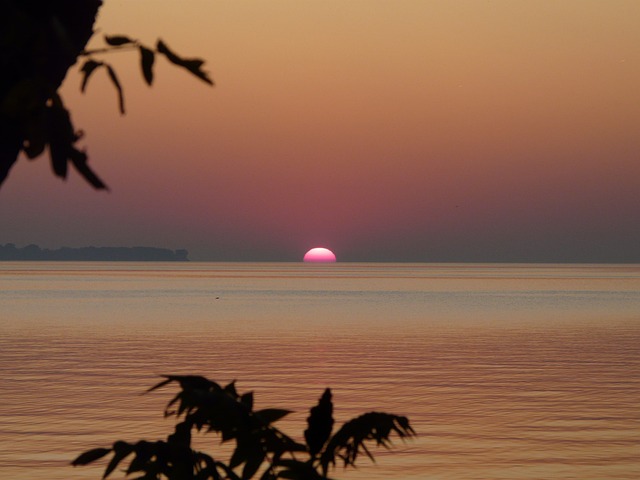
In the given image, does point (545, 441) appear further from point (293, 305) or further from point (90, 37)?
point (293, 305)

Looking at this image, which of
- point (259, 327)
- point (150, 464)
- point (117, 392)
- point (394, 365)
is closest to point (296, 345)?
point (394, 365)

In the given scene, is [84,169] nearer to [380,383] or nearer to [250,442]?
[250,442]

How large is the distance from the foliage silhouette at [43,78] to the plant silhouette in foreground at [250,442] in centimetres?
151

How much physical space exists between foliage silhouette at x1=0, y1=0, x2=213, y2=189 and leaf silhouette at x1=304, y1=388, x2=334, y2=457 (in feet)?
5.10

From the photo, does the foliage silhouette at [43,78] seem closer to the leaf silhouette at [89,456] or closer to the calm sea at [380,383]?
the leaf silhouette at [89,456]

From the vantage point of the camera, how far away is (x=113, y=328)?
2048 inches

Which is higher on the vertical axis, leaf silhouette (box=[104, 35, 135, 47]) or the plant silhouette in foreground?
leaf silhouette (box=[104, 35, 135, 47])

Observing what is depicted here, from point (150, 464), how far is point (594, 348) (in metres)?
37.1

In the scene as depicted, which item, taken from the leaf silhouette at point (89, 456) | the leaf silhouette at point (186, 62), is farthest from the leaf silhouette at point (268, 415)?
the leaf silhouette at point (186, 62)

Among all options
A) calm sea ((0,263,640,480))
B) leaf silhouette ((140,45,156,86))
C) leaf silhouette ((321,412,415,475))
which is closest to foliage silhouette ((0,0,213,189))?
leaf silhouette ((140,45,156,86))

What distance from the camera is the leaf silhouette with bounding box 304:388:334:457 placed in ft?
12.0

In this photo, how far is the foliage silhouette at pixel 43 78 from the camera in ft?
7.11

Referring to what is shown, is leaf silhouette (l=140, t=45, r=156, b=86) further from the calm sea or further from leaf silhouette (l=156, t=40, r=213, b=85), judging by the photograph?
the calm sea

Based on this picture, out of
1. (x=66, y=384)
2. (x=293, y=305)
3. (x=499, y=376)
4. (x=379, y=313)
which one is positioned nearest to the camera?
(x=66, y=384)
